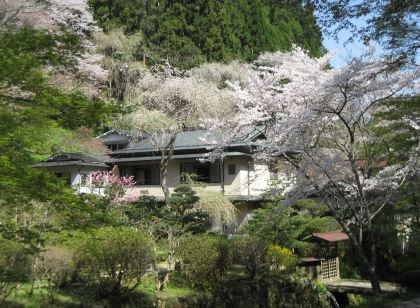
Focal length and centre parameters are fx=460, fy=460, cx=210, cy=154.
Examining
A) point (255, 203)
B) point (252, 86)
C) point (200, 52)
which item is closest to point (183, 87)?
point (255, 203)

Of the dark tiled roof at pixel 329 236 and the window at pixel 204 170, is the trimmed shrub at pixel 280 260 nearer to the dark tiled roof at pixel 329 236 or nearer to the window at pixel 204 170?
the dark tiled roof at pixel 329 236

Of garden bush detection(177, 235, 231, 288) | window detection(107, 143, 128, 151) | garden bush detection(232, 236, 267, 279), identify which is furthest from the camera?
window detection(107, 143, 128, 151)

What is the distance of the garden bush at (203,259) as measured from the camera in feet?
36.1

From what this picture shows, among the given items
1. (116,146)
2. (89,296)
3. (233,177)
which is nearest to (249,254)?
(89,296)

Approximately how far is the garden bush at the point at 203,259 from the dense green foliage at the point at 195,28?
22.4 meters

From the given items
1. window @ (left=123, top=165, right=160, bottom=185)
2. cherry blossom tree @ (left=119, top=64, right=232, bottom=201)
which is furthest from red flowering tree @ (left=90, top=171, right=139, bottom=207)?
cherry blossom tree @ (left=119, top=64, right=232, bottom=201)

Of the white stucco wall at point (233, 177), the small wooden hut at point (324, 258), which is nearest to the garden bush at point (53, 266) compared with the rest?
the small wooden hut at point (324, 258)

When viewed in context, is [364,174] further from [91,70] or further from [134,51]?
[134,51]

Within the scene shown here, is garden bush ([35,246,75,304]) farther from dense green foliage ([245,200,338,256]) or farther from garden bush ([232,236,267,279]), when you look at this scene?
dense green foliage ([245,200,338,256])

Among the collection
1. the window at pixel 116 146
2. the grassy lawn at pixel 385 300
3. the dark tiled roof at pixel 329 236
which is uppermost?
the window at pixel 116 146

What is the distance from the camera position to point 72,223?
5.59 metres

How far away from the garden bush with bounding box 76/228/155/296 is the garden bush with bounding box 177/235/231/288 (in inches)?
42.7

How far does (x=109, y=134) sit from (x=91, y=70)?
540 centimetres

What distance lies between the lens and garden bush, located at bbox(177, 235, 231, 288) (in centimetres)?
1099
